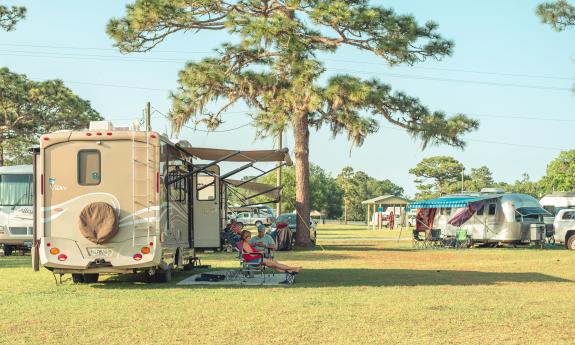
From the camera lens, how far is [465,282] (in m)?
17.0

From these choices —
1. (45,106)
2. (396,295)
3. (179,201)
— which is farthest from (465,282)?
(45,106)

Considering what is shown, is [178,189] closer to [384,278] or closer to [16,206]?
[384,278]

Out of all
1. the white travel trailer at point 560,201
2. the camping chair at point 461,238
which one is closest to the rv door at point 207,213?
the camping chair at point 461,238

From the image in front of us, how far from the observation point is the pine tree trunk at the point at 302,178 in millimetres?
31516

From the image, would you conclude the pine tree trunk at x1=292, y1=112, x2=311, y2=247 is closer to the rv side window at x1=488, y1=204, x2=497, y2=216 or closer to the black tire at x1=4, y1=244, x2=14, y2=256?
the rv side window at x1=488, y1=204, x2=497, y2=216

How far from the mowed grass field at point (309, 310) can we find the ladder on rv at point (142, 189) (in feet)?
3.87

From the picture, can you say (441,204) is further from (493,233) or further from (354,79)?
(354,79)

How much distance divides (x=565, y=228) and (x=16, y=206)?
19413mm

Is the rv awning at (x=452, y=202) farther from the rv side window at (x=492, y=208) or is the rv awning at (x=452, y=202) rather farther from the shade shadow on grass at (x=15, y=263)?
the shade shadow on grass at (x=15, y=263)

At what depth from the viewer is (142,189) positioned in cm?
1499

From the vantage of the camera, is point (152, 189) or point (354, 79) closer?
point (152, 189)

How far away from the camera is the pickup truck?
31.3 metres

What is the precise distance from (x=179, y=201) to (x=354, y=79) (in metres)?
13.3

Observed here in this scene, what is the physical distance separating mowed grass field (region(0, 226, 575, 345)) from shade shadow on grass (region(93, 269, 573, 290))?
0.07 feet
